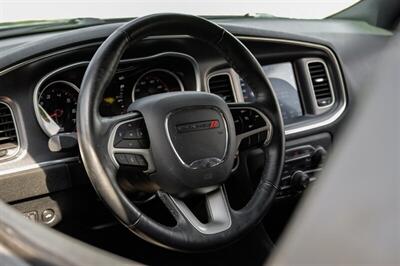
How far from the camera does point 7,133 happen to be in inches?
73.3

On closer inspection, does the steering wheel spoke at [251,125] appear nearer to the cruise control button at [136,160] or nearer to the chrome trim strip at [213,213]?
the chrome trim strip at [213,213]

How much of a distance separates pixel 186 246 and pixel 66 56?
774 millimetres

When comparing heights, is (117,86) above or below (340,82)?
above

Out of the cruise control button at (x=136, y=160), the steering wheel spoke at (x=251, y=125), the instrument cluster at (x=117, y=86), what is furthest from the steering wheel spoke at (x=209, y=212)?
the instrument cluster at (x=117, y=86)

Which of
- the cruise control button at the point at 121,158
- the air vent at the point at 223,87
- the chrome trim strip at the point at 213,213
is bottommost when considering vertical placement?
the chrome trim strip at the point at 213,213

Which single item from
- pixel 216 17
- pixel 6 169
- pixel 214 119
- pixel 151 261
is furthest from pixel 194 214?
pixel 216 17

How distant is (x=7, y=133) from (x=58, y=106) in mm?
208

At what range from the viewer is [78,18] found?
2.48 meters

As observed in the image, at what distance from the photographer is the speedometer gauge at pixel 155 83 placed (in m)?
2.15

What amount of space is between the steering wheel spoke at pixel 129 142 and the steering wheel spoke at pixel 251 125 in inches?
15.2

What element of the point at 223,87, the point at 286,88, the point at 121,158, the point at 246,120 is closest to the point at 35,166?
the point at 121,158

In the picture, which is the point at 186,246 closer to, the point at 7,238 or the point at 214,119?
the point at 214,119

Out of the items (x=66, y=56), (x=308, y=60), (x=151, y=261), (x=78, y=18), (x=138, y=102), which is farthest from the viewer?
(x=308, y=60)

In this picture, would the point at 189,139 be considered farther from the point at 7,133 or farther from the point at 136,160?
the point at 7,133
